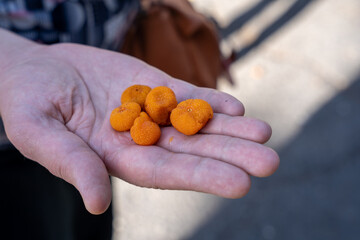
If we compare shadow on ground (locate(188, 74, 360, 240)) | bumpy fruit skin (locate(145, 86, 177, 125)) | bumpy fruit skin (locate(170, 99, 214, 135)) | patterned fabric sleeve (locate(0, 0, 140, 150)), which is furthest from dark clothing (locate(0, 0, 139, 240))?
shadow on ground (locate(188, 74, 360, 240))

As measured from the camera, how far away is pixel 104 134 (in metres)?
2.02

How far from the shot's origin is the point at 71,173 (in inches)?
63.8

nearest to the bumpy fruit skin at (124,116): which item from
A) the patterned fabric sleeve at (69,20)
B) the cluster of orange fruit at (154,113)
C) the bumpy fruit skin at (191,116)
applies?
the cluster of orange fruit at (154,113)

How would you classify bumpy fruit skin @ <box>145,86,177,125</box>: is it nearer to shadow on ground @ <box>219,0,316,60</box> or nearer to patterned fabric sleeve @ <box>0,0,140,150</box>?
patterned fabric sleeve @ <box>0,0,140,150</box>

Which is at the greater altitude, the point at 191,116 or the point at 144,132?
the point at 191,116

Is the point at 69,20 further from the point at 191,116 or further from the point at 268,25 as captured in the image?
the point at 268,25

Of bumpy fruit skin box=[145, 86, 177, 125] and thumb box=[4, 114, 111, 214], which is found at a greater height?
bumpy fruit skin box=[145, 86, 177, 125]

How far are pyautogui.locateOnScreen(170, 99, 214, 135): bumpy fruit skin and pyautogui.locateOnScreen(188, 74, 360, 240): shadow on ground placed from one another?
1561mm

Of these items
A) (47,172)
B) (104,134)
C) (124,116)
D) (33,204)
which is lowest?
(33,204)

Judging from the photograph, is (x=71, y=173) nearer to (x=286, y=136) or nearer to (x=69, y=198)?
(x=69, y=198)

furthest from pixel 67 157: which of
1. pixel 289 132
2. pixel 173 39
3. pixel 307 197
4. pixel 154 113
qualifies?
pixel 289 132

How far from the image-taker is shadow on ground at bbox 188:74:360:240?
3.22m

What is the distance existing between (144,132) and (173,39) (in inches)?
37.5

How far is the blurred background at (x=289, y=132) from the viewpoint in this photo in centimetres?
326
